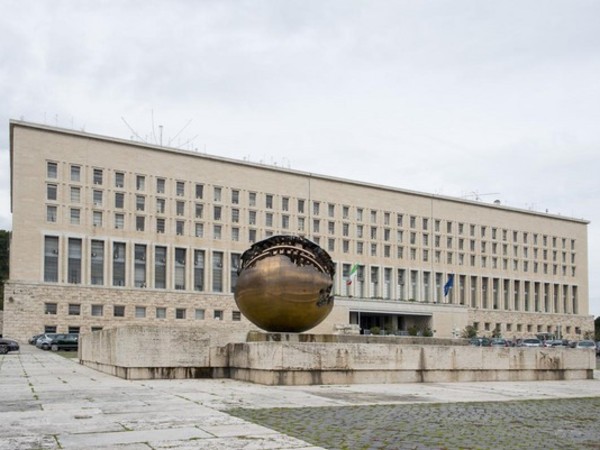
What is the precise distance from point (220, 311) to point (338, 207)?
70.3 feet

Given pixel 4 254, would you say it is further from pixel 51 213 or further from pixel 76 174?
pixel 76 174

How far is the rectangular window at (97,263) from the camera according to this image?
7562cm

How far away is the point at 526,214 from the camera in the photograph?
114m

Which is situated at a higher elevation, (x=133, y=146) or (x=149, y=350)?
(x=133, y=146)

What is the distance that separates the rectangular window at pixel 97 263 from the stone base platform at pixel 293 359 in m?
58.2

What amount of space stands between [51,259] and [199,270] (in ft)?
56.0

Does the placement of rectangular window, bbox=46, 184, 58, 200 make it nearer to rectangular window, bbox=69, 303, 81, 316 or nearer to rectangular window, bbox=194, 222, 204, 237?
rectangular window, bbox=69, 303, 81, 316

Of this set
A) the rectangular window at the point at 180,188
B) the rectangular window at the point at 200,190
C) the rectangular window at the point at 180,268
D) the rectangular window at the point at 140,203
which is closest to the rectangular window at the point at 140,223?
the rectangular window at the point at 140,203

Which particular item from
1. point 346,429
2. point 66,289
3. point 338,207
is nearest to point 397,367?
point 346,429

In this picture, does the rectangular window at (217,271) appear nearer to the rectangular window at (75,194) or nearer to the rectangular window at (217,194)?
the rectangular window at (217,194)

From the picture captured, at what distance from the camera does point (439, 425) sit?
31.6 feet

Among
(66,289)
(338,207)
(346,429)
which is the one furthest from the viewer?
(338,207)

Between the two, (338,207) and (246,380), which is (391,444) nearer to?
(246,380)

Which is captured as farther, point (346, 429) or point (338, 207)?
point (338, 207)
